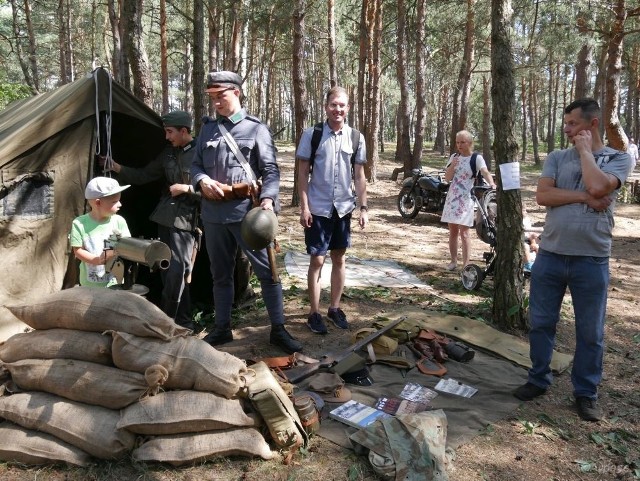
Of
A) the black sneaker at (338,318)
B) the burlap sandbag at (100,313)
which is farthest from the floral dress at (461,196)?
the burlap sandbag at (100,313)

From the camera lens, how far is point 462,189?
6402 mm

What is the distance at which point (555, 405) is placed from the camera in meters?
3.44

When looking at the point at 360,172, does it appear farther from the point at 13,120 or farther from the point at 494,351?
the point at 13,120

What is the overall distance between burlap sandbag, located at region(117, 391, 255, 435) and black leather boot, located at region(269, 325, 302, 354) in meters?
1.35

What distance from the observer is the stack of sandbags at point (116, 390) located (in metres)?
2.58

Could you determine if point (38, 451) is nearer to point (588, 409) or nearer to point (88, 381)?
point (88, 381)

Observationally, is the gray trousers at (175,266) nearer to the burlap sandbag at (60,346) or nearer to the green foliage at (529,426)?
the burlap sandbag at (60,346)

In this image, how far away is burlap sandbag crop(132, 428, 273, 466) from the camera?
2566 millimetres

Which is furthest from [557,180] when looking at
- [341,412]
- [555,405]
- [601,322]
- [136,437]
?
[136,437]

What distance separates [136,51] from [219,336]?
13.5ft

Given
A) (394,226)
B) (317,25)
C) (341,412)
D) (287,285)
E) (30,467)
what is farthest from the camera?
(317,25)

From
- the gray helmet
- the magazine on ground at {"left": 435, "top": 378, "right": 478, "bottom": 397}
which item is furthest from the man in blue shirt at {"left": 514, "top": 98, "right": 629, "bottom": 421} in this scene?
the gray helmet

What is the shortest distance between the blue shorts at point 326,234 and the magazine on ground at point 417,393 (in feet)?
4.28

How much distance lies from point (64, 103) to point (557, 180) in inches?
140
